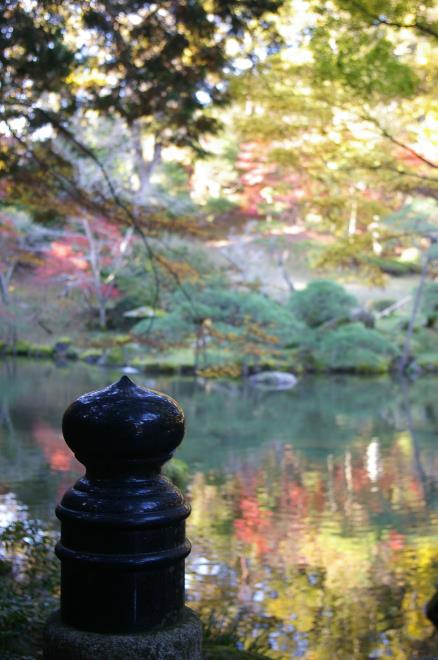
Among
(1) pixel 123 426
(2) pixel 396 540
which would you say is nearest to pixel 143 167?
(2) pixel 396 540

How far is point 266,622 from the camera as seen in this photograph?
404 centimetres

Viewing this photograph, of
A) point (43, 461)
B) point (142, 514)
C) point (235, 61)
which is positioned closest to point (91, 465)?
point (142, 514)

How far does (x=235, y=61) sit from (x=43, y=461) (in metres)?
4.59

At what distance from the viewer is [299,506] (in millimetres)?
6824

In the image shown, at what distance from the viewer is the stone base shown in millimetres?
1010

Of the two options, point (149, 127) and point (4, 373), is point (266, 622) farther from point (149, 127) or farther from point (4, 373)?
point (4, 373)

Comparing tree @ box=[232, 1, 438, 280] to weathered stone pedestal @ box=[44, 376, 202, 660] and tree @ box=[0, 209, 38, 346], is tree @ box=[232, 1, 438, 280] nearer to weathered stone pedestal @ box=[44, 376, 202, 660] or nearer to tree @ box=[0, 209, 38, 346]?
weathered stone pedestal @ box=[44, 376, 202, 660]

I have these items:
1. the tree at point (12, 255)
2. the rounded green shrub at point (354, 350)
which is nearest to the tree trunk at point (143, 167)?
the tree at point (12, 255)

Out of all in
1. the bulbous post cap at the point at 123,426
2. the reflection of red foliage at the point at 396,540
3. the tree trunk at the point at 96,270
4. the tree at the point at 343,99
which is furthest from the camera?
the tree trunk at the point at 96,270

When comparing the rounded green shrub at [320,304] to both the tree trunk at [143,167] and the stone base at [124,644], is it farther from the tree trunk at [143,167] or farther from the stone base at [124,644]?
the stone base at [124,644]

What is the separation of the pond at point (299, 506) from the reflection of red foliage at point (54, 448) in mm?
29

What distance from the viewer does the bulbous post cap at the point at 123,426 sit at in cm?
100

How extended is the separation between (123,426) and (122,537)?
15cm

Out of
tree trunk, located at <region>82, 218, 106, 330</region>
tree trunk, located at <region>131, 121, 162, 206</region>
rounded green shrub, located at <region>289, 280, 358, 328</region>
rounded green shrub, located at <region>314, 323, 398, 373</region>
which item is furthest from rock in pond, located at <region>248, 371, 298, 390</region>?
tree trunk, located at <region>131, 121, 162, 206</region>
